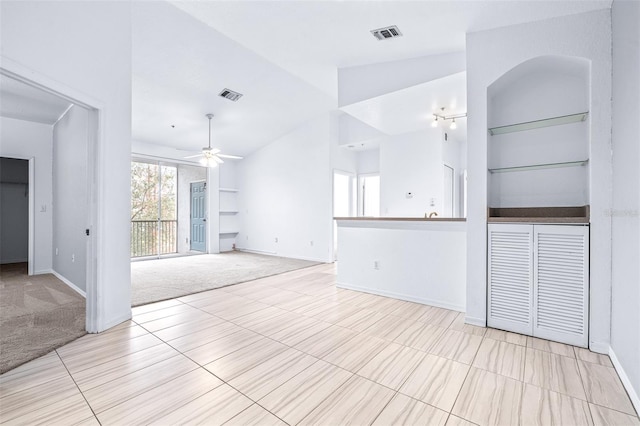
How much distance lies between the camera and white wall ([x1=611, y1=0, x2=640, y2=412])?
173 cm

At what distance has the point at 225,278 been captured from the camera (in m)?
4.84

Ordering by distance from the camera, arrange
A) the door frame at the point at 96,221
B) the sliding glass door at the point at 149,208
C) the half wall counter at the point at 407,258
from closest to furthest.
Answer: the door frame at the point at 96,221
the half wall counter at the point at 407,258
the sliding glass door at the point at 149,208

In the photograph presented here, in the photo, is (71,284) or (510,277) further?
(71,284)

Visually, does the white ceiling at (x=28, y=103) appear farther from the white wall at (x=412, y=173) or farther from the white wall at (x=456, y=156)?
the white wall at (x=456, y=156)

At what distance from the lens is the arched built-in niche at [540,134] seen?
2.61 meters

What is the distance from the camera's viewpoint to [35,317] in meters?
3.01

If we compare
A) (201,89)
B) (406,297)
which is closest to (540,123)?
(406,297)

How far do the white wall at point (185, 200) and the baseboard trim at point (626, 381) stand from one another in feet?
27.1

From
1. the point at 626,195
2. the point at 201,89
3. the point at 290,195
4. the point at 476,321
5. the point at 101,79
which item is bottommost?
the point at 476,321

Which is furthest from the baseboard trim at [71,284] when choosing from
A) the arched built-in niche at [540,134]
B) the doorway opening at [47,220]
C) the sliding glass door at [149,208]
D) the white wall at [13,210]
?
the arched built-in niche at [540,134]

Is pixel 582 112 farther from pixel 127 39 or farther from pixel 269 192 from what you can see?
pixel 269 192

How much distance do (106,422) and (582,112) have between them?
410 centimetres

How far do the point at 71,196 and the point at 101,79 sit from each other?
92.7 inches

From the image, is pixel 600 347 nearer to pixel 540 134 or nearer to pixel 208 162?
pixel 540 134
